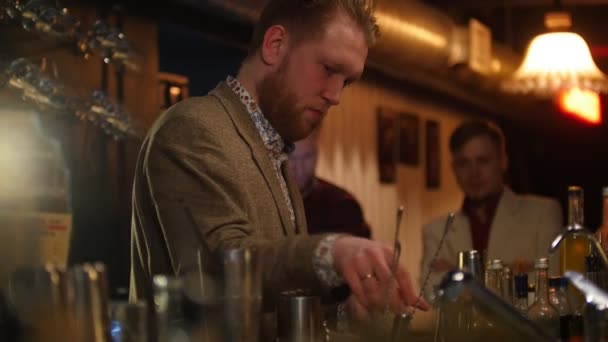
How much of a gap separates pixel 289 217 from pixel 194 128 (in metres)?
0.32

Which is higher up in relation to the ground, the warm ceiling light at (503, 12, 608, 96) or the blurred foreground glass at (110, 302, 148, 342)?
the warm ceiling light at (503, 12, 608, 96)

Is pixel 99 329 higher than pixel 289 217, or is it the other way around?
pixel 289 217

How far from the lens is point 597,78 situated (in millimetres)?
4703

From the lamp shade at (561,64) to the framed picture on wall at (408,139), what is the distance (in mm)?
2465

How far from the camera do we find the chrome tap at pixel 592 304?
4.49 ft

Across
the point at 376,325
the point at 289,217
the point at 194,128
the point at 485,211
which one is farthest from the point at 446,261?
the point at 376,325

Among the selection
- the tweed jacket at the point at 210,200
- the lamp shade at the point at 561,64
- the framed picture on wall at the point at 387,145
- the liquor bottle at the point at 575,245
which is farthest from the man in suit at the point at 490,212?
the framed picture on wall at the point at 387,145

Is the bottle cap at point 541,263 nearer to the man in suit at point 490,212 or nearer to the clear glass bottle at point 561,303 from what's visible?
the clear glass bottle at point 561,303

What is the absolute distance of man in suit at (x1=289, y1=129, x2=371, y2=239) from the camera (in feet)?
13.5

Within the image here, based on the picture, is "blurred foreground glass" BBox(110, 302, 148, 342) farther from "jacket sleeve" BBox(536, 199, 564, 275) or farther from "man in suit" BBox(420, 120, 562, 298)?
"jacket sleeve" BBox(536, 199, 564, 275)

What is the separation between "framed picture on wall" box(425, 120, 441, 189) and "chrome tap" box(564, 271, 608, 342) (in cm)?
644

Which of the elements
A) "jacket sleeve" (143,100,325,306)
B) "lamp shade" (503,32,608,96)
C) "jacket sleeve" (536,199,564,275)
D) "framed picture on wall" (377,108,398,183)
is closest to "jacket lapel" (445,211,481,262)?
"jacket sleeve" (536,199,564,275)

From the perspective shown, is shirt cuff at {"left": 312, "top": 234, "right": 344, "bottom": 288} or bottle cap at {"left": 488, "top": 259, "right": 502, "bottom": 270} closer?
shirt cuff at {"left": 312, "top": 234, "right": 344, "bottom": 288}

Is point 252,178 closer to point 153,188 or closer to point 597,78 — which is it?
point 153,188
